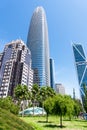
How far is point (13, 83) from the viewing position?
190 m

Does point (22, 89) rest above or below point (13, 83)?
below

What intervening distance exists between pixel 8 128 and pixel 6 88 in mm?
176282

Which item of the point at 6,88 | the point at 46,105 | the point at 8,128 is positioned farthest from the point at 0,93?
the point at 8,128

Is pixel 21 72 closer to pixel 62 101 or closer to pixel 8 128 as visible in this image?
pixel 62 101

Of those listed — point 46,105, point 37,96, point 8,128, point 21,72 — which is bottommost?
point 8,128

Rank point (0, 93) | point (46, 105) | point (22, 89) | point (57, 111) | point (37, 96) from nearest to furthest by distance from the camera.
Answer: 1. point (57, 111)
2. point (46, 105)
3. point (22, 89)
4. point (37, 96)
5. point (0, 93)

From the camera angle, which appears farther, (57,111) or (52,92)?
(52,92)

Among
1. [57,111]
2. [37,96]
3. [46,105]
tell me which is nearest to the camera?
[57,111]

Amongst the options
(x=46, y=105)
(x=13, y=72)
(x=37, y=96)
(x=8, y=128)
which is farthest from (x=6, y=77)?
(x=8, y=128)

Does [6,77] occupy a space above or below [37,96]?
above

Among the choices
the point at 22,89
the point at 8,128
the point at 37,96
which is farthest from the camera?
the point at 37,96

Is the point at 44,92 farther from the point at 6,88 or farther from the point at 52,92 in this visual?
the point at 6,88

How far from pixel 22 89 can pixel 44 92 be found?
1100cm

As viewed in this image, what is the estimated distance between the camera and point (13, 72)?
647 ft
